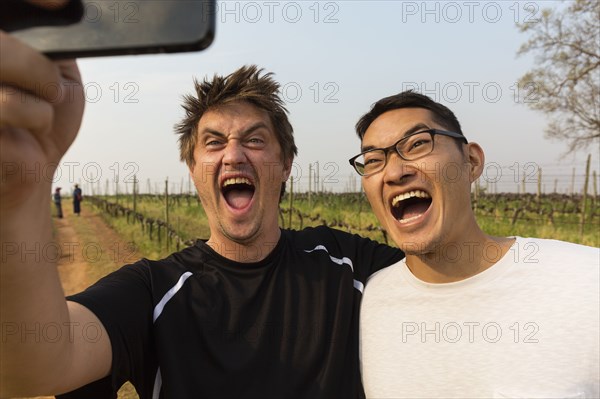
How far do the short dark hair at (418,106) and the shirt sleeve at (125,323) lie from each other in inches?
54.0

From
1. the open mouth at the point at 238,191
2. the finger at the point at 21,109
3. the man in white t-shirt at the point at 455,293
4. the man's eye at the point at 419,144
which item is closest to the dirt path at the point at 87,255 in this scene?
the open mouth at the point at 238,191

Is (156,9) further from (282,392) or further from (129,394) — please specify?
(129,394)

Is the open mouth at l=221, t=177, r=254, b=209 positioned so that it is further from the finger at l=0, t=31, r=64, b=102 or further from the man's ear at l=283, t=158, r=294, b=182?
the finger at l=0, t=31, r=64, b=102

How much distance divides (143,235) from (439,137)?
17.2m

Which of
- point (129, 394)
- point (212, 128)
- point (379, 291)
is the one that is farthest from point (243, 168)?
point (129, 394)

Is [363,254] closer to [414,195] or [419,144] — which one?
[414,195]

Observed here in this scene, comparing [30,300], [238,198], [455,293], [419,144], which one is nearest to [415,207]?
[419,144]

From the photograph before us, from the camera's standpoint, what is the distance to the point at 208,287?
2074mm

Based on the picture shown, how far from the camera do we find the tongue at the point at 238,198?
2605 millimetres

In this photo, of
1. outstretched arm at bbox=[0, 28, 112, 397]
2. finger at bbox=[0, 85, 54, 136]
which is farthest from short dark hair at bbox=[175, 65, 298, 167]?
finger at bbox=[0, 85, 54, 136]

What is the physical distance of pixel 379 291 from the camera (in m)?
2.13

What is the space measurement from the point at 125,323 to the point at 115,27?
1.35m

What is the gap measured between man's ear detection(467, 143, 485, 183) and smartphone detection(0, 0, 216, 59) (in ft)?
6.33

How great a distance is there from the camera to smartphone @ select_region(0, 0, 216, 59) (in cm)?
71
